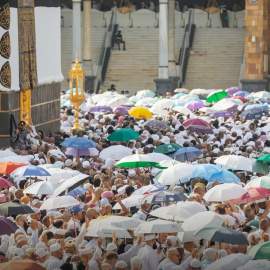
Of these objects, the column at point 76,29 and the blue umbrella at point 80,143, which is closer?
the blue umbrella at point 80,143

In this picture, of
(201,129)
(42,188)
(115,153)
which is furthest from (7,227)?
(201,129)

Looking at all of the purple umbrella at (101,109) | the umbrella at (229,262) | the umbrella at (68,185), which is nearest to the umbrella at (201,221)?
the umbrella at (229,262)

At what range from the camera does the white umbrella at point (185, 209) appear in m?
16.5

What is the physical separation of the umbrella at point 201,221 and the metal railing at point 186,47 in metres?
38.2

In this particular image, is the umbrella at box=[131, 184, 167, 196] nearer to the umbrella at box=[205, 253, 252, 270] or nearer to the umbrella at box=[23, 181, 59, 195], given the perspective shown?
the umbrella at box=[23, 181, 59, 195]

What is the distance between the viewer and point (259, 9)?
50.6 m

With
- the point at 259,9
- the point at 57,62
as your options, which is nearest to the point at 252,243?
the point at 57,62

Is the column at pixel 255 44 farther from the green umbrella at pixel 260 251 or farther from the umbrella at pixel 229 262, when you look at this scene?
the umbrella at pixel 229 262

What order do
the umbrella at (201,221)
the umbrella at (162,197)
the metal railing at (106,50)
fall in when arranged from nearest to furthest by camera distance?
the umbrella at (201,221) → the umbrella at (162,197) → the metal railing at (106,50)

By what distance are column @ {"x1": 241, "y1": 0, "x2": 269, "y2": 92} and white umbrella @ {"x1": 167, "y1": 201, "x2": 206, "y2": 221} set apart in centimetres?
3432

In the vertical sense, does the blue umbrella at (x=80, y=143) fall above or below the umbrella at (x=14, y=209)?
below

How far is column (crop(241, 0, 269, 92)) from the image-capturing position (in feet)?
166

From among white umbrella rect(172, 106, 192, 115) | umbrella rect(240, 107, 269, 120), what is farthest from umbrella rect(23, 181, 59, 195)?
white umbrella rect(172, 106, 192, 115)

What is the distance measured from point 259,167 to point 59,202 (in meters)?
6.25
